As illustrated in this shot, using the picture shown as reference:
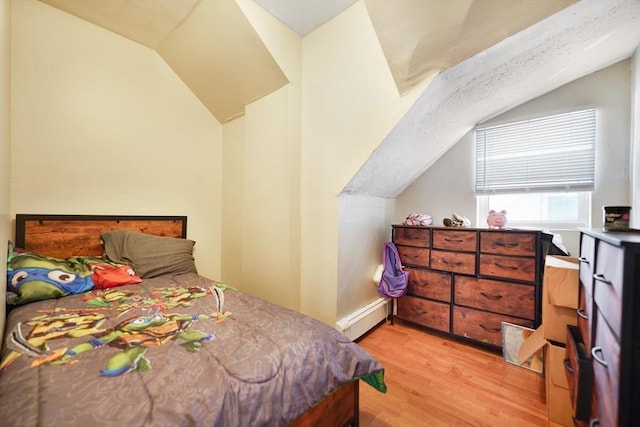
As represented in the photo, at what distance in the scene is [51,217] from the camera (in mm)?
1879

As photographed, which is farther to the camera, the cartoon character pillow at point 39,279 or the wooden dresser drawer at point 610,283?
the cartoon character pillow at point 39,279

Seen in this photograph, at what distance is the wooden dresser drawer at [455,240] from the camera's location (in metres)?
2.05

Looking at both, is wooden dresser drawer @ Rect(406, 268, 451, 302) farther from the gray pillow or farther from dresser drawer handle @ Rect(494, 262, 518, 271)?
the gray pillow

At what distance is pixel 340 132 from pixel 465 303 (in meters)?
1.78

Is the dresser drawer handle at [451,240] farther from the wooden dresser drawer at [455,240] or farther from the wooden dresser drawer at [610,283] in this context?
the wooden dresser drawer at [610,283]

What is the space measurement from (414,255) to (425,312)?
0.53 metres

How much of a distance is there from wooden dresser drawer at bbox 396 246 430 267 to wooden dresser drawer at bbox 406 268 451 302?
0.07 metres

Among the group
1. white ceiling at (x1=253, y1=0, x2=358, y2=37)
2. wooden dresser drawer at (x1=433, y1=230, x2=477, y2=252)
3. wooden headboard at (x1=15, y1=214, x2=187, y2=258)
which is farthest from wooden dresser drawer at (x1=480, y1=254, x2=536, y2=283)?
wooden headboard at (x1=15, y1=214, x2=187, y2=258)

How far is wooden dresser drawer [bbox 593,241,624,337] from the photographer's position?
68 centimetres

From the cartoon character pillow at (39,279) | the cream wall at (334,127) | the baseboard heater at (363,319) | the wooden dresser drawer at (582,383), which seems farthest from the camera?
the baseboard heater at (363,319)

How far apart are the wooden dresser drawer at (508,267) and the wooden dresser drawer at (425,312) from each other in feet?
1.56

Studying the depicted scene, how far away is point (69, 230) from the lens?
1.95 m

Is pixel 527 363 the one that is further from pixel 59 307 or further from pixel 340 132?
pixel 59 307

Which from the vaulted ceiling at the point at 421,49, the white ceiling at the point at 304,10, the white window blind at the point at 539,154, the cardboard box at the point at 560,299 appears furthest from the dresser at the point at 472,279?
the white ceiling at the point at 304,10
